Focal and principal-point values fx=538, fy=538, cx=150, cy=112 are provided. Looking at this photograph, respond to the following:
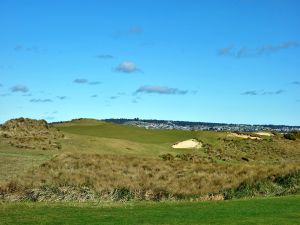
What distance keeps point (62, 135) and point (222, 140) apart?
30.0 m

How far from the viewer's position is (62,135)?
2234 inches

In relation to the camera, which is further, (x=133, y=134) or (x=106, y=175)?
(x=133, y=134)

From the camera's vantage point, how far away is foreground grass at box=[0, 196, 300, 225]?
18.7 m

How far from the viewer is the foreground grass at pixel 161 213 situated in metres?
18.7

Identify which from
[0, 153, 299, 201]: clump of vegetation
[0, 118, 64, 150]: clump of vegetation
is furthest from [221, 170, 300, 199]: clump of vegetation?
[0, 118, 64, 150]: clump of vegetation

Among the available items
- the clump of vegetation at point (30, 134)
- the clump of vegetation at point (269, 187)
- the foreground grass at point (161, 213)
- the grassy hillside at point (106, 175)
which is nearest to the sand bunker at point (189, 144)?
the grassy hillside at point (106, 175)

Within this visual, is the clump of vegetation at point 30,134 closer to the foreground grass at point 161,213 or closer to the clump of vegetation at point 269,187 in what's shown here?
the clump of vegetation at point 269,187

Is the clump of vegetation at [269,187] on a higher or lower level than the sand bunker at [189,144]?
lower

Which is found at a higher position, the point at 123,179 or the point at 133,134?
the point at 133,134

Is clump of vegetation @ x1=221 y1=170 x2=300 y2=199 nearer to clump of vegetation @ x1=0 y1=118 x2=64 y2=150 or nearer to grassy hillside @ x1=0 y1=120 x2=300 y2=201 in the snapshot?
grassy hillside @ x1=0 y1=120 x2=300 y2=201

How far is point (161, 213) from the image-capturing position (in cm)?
2091

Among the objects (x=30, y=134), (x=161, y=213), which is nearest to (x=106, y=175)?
(x=161, y=213)

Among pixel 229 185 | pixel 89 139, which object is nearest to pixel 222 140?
pixel 89 139

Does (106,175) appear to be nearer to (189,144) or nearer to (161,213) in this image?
(161,213)
